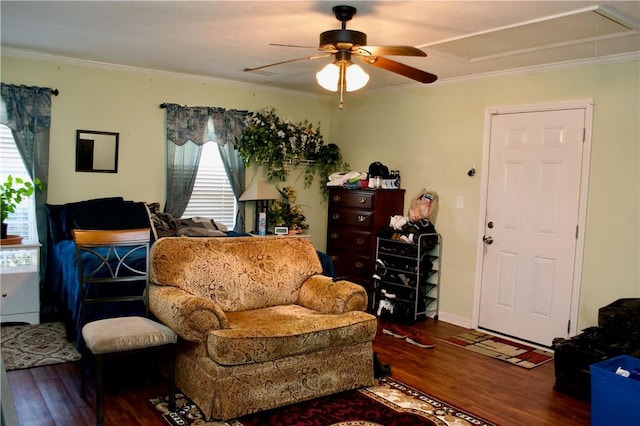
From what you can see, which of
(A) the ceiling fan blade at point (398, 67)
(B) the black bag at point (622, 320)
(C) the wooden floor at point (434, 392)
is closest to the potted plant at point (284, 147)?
(C) the wooden floor at point (434, 392)

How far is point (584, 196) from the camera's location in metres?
4.23

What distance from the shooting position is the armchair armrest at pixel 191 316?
297cm

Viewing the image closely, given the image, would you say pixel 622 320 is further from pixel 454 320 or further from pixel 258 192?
pixel 258 192

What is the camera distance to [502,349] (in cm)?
448

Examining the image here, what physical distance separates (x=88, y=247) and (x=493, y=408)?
276cm

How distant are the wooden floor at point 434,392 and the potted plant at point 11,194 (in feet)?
5.01

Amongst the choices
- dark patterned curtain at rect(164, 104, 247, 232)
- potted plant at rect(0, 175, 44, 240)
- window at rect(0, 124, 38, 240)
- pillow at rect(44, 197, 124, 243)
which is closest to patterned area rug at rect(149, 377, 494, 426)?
pillow at rect(44, 197, 124, 243)

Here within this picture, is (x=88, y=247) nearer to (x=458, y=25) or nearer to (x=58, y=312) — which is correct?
(x=58, y=312)

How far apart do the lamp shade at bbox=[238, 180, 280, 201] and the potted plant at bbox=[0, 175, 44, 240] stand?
2.07 m

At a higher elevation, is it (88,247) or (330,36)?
(330,36)

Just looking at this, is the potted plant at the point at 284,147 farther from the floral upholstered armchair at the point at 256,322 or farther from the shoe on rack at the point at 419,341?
the shoe on rack at the point at 419,341

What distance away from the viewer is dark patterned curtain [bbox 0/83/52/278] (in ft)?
15.3

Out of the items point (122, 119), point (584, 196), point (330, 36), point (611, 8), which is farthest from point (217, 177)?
point (611, 8)

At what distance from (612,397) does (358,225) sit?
316 cm
